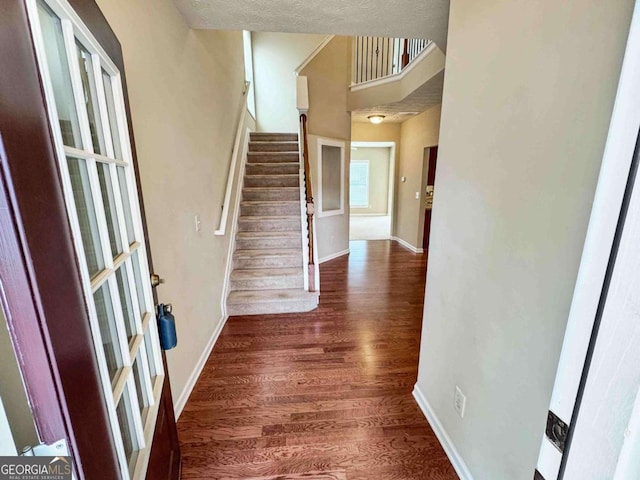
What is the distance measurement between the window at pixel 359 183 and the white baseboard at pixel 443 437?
8.74 m

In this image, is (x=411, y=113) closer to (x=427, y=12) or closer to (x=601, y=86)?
(x=427, y=12)

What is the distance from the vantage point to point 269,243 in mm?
3645

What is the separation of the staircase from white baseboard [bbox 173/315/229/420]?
1.39ft

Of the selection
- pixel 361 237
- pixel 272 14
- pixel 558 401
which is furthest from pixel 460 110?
pixel 361 237

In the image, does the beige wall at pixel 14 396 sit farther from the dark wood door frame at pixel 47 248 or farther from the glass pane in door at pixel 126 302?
the glass pane in door at pixel 126 302

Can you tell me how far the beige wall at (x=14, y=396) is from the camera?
1.64ft

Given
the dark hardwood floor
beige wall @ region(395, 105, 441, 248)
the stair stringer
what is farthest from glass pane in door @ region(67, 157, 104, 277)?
beige wall @ region(395, 105, 441, 248)

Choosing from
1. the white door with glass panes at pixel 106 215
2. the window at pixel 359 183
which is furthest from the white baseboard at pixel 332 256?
the window at pixel 359 183

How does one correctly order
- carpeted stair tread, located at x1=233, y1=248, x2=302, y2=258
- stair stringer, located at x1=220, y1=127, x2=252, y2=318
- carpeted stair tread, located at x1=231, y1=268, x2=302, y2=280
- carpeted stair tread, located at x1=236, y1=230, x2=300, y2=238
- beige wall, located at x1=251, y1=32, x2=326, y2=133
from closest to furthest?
1. stair stringer, located at x1=220, y1=127, x2=252, y2=318
2. carpeted stair tread, located at x1=231, y1=268, x2=302, y2=280
3. carpeted stair tread, located at x1=233, y1=248, x2=302, y2=258
4. carpeted stair tread, located at x1=236, y1=230, x2=300, y2=238
5. beige wall, located at x1=251, y1=32, x2=326, y2=133

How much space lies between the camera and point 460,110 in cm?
138

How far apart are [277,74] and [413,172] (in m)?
3.18

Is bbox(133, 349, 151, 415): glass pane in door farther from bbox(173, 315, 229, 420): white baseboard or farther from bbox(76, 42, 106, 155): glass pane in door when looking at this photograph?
bbox(173, 315, 229, 420): white baseboard

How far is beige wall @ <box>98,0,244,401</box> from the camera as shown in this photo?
4.85 feet

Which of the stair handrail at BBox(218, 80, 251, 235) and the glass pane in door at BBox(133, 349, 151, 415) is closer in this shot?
the glass pane in door at BBox(133, 349, 151, 415)
